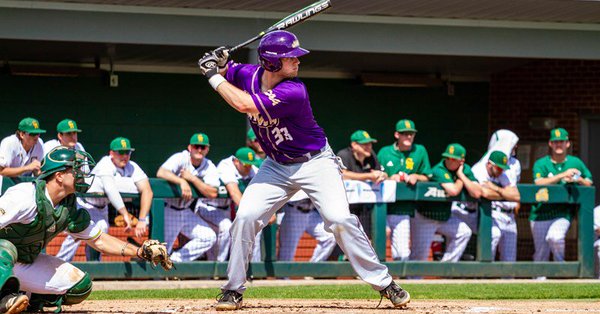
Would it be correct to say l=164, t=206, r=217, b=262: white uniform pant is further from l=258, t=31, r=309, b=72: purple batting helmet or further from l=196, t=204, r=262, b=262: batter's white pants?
l=258, t=31, r=309, b=72: purple batting helmet

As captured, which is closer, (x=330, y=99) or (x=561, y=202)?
(x=561, y=202)

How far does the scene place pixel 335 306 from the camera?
7.23 m

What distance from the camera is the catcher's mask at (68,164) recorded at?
629 centimetres

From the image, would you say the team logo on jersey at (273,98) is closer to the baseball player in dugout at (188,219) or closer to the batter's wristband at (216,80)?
the batter's wristband at (216,80)

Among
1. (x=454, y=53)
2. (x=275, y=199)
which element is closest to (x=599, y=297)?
(x=275, y=199)

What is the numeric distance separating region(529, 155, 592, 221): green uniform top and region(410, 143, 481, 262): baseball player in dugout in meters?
0.80

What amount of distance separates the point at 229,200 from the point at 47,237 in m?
4.14

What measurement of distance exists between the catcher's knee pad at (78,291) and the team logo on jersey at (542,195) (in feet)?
19.0

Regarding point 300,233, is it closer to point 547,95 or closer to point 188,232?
point 188,232

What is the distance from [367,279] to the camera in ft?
22.4

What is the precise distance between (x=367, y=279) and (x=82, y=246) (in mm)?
4132

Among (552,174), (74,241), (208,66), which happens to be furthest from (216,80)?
(552,174)

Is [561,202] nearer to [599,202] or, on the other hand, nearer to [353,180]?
[353,180]

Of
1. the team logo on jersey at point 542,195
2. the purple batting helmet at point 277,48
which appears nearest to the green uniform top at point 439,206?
the team logo on jersey at point 542,195
